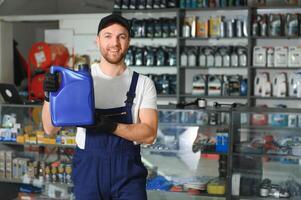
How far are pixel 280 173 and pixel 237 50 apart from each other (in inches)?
119

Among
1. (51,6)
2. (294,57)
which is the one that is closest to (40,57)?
(51,6)

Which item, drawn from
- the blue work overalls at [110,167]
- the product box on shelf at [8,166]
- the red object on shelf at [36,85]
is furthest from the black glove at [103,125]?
the red object on shelf at [36,85]

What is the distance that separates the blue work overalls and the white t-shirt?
0.10 ft

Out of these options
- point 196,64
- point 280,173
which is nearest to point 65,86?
point 280,173

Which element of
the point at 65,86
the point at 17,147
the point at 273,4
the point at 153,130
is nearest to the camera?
the point at 65,86

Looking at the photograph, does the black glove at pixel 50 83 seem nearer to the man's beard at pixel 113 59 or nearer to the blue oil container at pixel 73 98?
the blue oil container at pixel 73 98

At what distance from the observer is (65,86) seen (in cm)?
211

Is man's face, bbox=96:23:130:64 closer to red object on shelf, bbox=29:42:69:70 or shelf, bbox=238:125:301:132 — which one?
shelf, bbox=238:125:301:132

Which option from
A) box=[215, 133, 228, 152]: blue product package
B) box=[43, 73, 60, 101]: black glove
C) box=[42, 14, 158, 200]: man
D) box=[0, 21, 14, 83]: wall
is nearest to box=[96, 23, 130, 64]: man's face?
box=[42, 14, 158, 200]: man

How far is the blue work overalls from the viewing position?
218 centimetres

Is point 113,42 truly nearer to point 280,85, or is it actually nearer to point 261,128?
point 261,128

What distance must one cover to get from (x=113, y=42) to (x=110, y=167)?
61 centimetres

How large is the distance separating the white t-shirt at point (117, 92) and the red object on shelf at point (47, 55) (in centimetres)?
472

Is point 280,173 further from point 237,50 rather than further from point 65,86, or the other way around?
point 237,50
